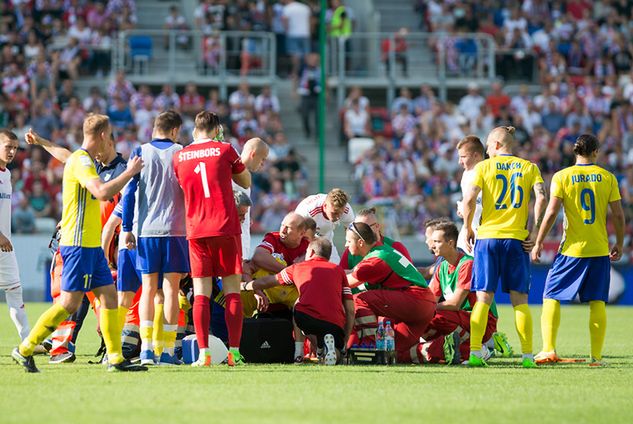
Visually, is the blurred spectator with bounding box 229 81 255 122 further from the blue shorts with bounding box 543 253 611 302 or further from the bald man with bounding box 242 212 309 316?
the blue shorts with bounding box 543 253 611 302

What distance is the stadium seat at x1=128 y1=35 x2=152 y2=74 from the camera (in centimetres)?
3047

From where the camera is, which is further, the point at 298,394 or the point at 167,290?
the point at 167,290

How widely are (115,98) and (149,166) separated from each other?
1780cm

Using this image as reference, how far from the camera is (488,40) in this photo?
3147 centimetres

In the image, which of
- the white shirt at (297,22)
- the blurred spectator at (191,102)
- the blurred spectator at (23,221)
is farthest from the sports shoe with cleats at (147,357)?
the white shirt at (297,22)

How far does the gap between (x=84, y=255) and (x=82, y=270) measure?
12 cm

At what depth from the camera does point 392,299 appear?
11.1m

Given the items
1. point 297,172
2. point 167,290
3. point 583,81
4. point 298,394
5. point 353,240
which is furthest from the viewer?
point 583,81

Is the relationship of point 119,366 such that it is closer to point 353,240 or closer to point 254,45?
point 353,240

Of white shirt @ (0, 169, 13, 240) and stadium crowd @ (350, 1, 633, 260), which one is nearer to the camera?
white shirt @ (0, 169, 13, 240)

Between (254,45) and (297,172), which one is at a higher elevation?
(254,45)

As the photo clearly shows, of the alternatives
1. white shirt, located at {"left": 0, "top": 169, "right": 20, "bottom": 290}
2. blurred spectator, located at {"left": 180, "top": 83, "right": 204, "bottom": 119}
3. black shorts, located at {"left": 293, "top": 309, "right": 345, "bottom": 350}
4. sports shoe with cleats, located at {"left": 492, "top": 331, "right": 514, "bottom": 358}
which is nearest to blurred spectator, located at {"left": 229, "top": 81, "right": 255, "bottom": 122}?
blurred spectator, located at {"left": 180, "top": 83, "right": 204, "bottom": 119}

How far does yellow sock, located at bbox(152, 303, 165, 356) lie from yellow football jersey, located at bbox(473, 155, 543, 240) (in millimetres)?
2938

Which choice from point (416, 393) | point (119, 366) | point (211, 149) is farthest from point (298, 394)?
point (211, 149)
